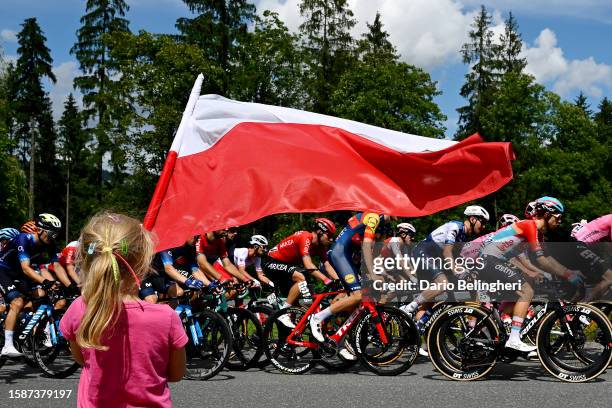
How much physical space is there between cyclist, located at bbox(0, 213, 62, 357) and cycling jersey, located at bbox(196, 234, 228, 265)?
71.1 inches

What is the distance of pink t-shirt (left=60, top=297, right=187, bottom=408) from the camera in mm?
2604

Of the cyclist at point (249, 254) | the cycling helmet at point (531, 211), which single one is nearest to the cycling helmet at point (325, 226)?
the cyclist at point (249, 254)

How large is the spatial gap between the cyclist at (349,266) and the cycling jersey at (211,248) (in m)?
2.01

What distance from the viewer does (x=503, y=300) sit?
8508mm

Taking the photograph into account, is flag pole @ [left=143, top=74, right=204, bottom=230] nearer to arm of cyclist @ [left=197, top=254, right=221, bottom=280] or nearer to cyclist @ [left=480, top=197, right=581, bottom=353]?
arm of cyclist @ [left=197, top=254, right=221, bottom=280]

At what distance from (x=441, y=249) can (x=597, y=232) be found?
1816 millimetres

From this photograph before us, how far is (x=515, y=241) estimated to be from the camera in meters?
8.40

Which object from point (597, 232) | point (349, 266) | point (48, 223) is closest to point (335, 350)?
point (349, 266)

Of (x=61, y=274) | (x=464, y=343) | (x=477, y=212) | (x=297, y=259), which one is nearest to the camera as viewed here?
(x=464, y=343)

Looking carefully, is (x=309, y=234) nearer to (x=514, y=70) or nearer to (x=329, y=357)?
(x=329, y=357)

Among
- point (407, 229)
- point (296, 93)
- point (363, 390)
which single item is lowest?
point (363, 390)

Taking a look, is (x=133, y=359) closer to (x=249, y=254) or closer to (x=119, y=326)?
(x=119, y=326)

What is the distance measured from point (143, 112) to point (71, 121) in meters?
33.6

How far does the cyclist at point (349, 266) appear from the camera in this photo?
8562mm
